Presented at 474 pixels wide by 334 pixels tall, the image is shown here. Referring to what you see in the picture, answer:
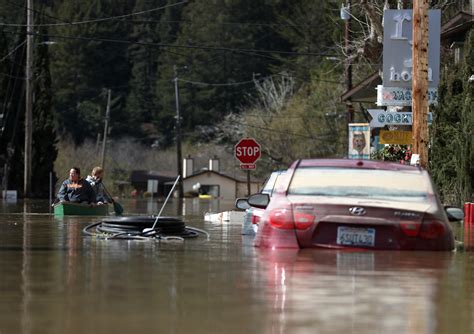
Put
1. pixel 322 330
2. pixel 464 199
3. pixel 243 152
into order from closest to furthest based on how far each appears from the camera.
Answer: pixel 322 330 → pixel 464 199 → pixel 243 152

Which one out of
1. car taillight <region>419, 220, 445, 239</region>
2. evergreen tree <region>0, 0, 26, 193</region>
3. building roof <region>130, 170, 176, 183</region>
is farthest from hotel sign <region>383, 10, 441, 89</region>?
building roof <region>130, 170, 176, 183</region>

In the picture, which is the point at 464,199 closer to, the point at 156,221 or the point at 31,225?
the point at 31,225

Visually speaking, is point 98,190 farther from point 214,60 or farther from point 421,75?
point 214,60

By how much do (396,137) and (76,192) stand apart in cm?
765

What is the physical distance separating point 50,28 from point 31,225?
9099 centimetres

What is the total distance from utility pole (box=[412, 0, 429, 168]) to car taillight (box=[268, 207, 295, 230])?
12.6 metres

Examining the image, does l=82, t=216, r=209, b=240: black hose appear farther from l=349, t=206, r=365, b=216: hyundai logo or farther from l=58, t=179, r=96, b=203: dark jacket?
l=58, t=179, r=96, b=203: dark jacket

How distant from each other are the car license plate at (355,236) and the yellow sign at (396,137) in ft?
54.5

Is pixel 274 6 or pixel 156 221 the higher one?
pixel 274 6

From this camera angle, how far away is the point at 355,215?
46.8ft

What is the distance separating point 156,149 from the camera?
131500 millimetres

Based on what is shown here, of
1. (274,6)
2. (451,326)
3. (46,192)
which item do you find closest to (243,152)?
(451,326)

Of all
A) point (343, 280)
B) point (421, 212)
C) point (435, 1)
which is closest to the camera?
point (343, 280)

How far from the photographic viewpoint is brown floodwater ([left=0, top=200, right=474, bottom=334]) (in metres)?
9.48
